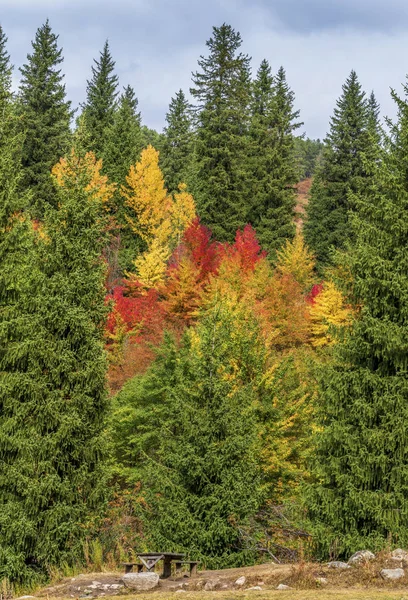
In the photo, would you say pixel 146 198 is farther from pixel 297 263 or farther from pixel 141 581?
pixel 141 581

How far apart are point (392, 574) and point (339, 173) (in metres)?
44.9

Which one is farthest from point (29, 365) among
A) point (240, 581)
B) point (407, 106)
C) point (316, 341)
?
point (316, 341)

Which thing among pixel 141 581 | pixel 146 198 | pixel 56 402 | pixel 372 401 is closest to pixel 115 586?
pixel 141 581

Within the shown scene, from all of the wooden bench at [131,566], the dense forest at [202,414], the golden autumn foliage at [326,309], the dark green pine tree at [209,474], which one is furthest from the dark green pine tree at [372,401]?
the golden autumn foliage at [326,309]

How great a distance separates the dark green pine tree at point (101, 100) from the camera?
2233 inches

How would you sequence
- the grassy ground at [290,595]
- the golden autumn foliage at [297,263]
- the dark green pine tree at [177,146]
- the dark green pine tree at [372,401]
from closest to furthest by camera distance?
the grassy ground at [290,595], the dark green pine tree at [372,401], the golden autumn foliage at [297,263], the dark green pine tree at [177,146]

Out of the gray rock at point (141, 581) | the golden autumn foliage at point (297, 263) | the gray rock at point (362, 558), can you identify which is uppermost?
the golden autumn foliage at point (297, 263)

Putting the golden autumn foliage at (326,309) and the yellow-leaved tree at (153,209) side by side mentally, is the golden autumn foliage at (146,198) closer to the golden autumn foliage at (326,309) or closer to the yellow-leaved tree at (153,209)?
the yellow-leaved tree at (153,209)

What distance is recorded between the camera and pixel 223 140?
2010 inches

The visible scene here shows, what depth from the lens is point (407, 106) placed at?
1734 centimetres

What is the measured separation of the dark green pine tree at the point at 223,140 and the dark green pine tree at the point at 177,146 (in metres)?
7.53

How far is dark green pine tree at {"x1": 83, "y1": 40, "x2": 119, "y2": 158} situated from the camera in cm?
5672

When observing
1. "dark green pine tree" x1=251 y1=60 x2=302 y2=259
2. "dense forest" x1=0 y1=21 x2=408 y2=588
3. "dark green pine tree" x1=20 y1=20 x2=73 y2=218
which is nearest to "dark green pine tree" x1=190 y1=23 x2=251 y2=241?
"dark green pine tree" x1=251 y1=60 x2=302 y2=259

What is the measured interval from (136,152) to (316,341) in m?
28.4
